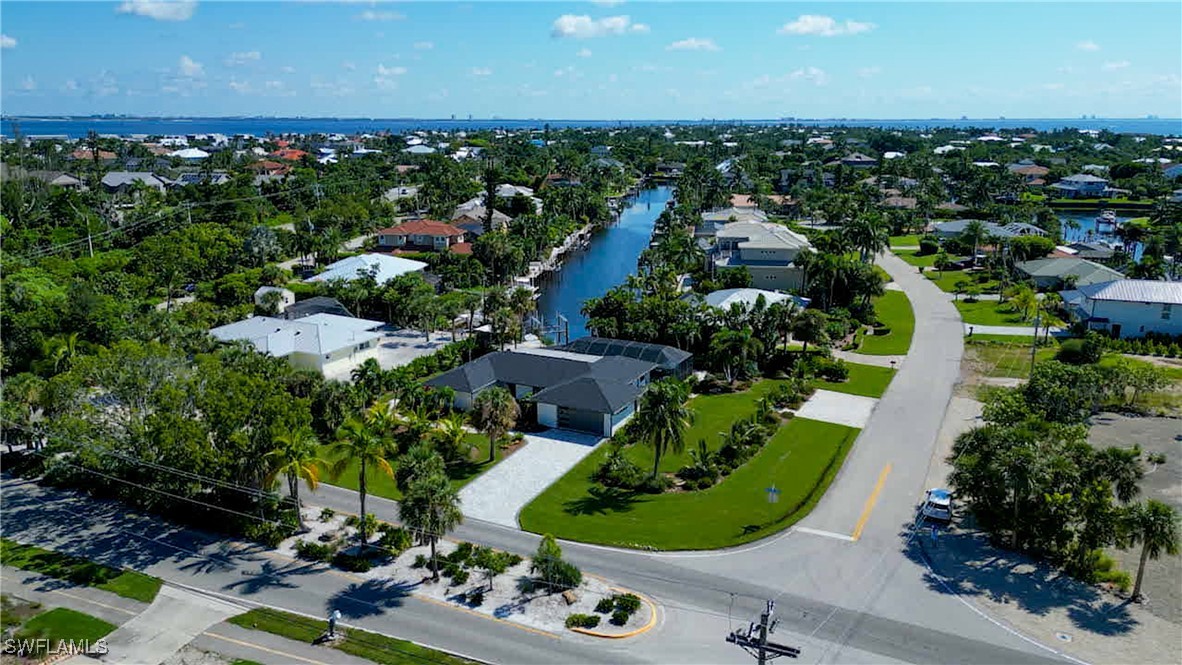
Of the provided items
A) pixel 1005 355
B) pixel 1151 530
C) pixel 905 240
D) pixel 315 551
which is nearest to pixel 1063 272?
pixel 1005 355

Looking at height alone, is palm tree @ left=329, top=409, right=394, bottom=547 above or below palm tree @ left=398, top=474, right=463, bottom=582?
above

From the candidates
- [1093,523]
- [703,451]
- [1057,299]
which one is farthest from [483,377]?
[1057,299]

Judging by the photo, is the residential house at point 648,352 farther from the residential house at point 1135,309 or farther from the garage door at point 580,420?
the residential house at point 1135,309

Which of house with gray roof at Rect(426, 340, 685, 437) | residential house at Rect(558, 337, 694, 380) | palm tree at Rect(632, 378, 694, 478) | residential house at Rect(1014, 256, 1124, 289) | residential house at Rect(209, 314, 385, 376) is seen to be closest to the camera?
palm tree at Rect(632, 378, 694, 478)

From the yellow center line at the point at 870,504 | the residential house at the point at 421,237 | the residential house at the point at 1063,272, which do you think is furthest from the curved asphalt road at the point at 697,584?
the residential house at the point at 421,237

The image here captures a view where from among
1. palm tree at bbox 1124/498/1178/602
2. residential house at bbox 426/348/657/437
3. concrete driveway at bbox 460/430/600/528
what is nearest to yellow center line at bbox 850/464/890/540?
palm tree at bbox 1124/498/1178/602

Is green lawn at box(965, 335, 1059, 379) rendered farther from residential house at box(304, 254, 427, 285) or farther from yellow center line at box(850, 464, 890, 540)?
residential house at box(304, 254, 427, 285)

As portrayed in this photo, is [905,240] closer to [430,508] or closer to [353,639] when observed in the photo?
[430,508]
